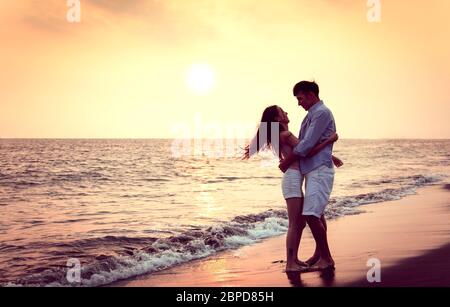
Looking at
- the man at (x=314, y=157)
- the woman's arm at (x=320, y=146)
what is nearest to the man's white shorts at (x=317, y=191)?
the man at (x=314, y=157)

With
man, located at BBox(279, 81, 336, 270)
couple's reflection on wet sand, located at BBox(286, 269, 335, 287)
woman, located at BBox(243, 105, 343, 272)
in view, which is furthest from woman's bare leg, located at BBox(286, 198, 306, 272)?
couple's reflection on wet sand, located at BBox(286, 269, 335, 287)

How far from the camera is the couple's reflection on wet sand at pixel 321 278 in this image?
591 centimetres

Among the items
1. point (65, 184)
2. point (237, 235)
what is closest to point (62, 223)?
point (237, 235)

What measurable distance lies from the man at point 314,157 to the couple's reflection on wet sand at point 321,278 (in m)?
0.37

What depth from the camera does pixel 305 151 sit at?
6.12m

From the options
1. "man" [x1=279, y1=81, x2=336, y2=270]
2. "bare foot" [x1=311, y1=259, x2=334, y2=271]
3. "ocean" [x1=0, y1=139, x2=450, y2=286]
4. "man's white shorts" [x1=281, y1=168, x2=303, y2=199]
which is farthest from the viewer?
"ocean" [x1=0, y1=139, x2=450, y2=286]

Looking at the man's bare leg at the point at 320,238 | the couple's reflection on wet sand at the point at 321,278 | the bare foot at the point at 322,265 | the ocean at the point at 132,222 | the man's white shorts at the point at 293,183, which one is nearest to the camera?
the couple's reflection on wet sand at the point at 321,278

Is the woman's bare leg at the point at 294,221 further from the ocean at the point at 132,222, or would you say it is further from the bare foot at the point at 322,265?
the ocean at the point at 132,222

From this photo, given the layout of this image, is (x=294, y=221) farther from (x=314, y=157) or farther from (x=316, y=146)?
(x=316, y=146)

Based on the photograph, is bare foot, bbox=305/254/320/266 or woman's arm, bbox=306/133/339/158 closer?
woman's arm, bbox=306/133/339/158

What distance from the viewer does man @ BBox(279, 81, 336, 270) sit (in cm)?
613

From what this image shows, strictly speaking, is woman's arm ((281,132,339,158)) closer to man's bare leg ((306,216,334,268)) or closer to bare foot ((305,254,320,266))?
man's bare leg ((306,216,334,268))
